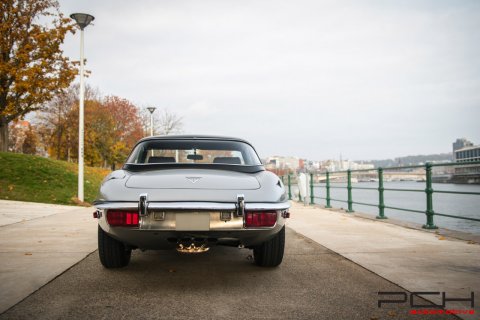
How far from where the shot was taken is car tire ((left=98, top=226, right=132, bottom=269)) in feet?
12.9

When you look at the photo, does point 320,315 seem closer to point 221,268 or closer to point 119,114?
point 221,268

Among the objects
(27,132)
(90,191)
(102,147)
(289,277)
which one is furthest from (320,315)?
(27,132)

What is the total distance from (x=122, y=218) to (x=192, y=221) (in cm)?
58

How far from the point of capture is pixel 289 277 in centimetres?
392

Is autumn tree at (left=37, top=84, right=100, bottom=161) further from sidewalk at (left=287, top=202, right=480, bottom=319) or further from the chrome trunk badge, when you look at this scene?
the chrome trunk badge

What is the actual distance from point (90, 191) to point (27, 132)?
51886mm

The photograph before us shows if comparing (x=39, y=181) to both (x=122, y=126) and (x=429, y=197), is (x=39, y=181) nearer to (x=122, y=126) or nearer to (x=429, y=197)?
(x=429, y=197)

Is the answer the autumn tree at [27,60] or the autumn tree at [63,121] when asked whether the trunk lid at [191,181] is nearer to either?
the autumn tree at [27,60]

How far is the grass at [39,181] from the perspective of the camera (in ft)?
43.6

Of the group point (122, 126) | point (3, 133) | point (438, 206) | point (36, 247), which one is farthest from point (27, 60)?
point (438, 206)

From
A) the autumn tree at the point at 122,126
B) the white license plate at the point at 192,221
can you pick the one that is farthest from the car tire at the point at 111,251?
the autumn tree at the point at 122,126

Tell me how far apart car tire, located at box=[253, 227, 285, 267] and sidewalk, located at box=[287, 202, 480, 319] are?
949 mm

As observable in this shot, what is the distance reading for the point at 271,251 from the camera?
4.16 metres

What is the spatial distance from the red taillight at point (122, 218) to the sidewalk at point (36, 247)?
90 centimetres
